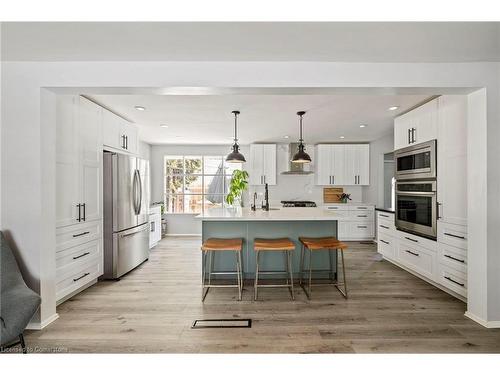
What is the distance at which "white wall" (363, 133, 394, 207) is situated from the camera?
6.01 metres

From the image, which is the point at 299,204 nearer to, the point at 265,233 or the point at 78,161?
the point at 265,233

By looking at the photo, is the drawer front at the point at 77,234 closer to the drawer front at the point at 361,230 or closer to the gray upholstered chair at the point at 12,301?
the gray upholstered chair at the point at 12,301

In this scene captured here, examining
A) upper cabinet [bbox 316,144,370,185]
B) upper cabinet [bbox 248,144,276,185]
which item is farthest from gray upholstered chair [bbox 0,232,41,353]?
upper cabinet [bbox 316,144,370,185]

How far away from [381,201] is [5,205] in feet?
20.9

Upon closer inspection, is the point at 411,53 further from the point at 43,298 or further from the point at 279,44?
the point at 43,298

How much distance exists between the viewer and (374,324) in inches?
92.5

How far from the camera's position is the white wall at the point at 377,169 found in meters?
6.01

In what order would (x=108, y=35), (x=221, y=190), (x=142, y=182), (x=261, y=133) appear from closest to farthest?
(x=108, y=35), (x=142, y=182), (x=261, y=133), (x=221, y=190)

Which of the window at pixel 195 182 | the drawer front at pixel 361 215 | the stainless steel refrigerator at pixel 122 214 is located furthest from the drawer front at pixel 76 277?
the drawer front at pixel 361 215

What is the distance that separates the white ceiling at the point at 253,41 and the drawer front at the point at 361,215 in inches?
158

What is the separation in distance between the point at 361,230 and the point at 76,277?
532 centimetres
